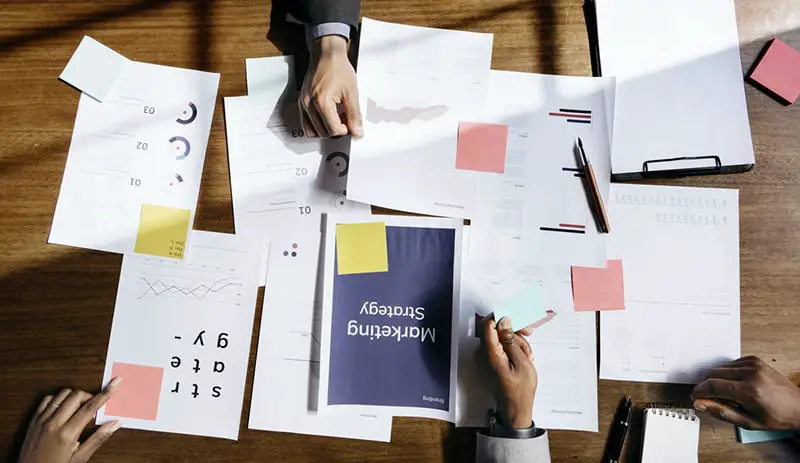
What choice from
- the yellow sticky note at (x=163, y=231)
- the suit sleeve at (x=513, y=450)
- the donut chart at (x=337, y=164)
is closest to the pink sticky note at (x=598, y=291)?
the suit sleeve at (x=513, y=450)

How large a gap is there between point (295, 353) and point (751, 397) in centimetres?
74

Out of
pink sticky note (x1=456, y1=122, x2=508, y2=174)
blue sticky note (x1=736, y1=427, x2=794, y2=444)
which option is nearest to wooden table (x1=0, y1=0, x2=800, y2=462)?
blue sticky note (x1=736, y1=427, x2=794, y2=444)

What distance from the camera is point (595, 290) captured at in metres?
0.93

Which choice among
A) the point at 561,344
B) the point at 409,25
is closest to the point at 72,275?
the point at 409,25

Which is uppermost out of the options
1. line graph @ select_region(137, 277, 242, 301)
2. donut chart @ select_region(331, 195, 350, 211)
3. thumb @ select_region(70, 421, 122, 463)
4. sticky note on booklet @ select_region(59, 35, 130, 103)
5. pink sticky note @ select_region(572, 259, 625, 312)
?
sticky note on booklet @ select_region(59, 35, 130, 103)

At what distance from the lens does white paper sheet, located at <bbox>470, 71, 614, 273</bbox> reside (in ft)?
3.09

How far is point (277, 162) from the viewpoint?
0.98 m

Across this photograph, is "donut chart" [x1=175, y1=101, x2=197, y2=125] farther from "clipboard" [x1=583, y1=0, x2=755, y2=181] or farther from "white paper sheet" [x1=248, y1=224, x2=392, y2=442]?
"clipboard" [x1=583, y1=0, x2=755, y2=181]

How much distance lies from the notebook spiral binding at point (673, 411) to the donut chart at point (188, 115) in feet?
3.07

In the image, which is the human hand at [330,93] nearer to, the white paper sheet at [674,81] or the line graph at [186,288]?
the line graph at [186,288]

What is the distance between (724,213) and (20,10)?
1.33 metres

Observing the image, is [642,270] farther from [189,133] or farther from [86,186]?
[86,186]

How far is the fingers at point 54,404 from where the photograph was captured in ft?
3.05

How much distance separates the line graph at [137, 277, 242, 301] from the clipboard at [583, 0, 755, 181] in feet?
2.30
